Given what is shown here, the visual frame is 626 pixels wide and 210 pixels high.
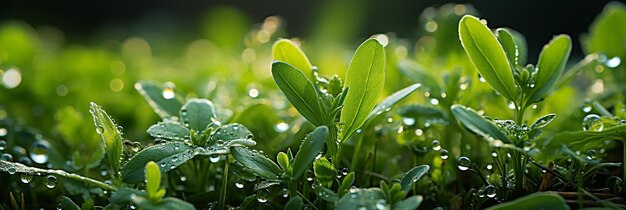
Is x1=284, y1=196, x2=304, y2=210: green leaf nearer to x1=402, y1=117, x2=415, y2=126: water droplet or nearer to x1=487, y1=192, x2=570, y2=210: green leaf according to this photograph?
x1=487, y1=192, x2=570, y2=210: green leaf

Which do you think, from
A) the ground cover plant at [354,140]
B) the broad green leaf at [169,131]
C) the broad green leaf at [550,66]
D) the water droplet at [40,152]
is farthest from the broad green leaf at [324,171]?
the water droplet at [40,152]

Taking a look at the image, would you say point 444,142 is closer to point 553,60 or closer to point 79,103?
point 553,60

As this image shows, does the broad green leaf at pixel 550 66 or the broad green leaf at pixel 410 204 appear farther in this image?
the broad green leaf at pixel 550 66

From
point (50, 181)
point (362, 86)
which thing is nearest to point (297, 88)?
point (362, 86)

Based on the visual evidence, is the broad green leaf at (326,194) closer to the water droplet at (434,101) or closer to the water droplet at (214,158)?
the water droplet at (214,158)

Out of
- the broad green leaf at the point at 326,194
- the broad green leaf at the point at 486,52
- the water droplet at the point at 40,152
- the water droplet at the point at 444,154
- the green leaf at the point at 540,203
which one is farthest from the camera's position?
the water droplet at the point at 40,152

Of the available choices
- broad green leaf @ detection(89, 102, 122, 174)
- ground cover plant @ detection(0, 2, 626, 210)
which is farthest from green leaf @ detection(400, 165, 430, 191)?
broad green leaf @ detection(89, 102, 122, 174)
